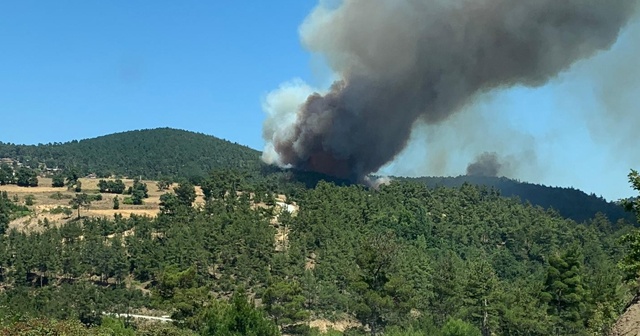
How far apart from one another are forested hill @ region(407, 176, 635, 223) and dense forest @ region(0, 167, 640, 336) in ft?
154

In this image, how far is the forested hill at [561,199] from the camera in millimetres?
152375

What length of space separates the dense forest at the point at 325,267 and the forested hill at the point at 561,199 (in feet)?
154

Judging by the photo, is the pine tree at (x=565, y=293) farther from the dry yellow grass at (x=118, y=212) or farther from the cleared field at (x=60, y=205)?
the dry yellow grass at (x=118, y=212)

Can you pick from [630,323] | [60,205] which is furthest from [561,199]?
[630,323]

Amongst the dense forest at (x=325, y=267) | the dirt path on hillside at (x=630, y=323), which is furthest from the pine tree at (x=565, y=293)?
the dirt path on hillside at (x=630, y=323)

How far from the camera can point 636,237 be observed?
20.3m

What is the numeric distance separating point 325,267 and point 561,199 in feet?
406

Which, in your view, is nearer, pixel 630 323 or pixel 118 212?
pixel 630 323

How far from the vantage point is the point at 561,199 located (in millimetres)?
165875

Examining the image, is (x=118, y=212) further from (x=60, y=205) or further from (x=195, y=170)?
(x=195, y=170)

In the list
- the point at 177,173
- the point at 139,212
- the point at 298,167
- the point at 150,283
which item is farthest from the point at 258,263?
the point at 177,173

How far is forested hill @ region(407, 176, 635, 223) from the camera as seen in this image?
500 feet

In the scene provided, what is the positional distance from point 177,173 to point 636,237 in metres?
165

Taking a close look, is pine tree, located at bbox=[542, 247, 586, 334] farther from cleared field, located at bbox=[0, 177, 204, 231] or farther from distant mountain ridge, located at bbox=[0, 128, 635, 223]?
distant mountain ridge, located at bbox=[0, 128, 635, 223]
